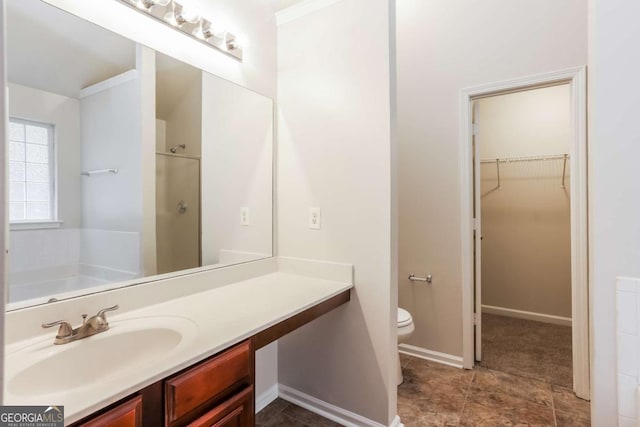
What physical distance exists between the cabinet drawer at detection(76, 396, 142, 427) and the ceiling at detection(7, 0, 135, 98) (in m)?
1.08

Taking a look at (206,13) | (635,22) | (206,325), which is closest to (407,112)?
(635,22)

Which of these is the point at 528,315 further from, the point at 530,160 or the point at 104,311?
the point at 104,311

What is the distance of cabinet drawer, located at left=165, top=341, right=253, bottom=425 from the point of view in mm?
870

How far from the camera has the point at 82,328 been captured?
1.03 metres

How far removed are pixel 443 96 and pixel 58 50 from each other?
231cm

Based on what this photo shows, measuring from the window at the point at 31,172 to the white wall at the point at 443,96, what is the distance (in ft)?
7.25

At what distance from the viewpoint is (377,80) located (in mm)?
1628

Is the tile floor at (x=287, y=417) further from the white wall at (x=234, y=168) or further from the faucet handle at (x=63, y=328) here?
the faucet handle at (x=63, y=328)

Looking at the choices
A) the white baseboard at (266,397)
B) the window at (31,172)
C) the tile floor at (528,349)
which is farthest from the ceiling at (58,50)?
the tile floor at (528,349)

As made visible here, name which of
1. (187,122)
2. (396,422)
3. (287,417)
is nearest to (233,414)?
(287,417)

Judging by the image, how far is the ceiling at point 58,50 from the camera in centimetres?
105

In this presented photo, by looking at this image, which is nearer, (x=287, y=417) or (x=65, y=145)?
(x=65, y=145)

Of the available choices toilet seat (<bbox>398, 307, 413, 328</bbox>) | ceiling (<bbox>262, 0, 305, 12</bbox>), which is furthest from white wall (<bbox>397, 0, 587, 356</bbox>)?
ceiling (<bbox>262, 0, 305, 12</bbox>)

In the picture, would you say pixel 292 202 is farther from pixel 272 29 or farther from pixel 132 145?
pixel 272 29
